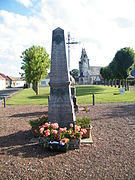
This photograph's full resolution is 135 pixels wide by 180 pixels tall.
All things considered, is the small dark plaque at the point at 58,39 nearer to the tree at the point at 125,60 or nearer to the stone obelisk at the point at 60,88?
the stone obelisk at the point at 60,88

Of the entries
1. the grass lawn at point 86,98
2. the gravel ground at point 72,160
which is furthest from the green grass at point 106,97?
the gravel ground at point 72,160

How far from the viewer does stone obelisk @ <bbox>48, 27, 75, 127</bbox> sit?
6141 mm

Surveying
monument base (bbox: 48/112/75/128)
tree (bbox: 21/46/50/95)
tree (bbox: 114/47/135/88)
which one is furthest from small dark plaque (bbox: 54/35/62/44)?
tree (bbox: 114/47/135/88)

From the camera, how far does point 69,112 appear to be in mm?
6129

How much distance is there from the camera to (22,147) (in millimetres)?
5254

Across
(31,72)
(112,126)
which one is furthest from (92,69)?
(112,126)

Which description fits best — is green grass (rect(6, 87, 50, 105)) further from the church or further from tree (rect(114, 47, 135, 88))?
the church

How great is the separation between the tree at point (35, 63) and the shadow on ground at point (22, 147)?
19.2 meters

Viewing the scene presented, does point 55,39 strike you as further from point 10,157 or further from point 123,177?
point 123,177

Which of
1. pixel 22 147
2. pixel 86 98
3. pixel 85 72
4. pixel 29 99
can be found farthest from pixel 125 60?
pixel 85 72

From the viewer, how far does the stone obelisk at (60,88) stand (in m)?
6.14

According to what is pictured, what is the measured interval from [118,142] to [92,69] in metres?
96.2

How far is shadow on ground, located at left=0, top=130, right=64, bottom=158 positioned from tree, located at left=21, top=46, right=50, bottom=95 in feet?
63.1

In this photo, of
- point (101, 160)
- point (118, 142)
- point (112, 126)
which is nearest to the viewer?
point (101, 160)
